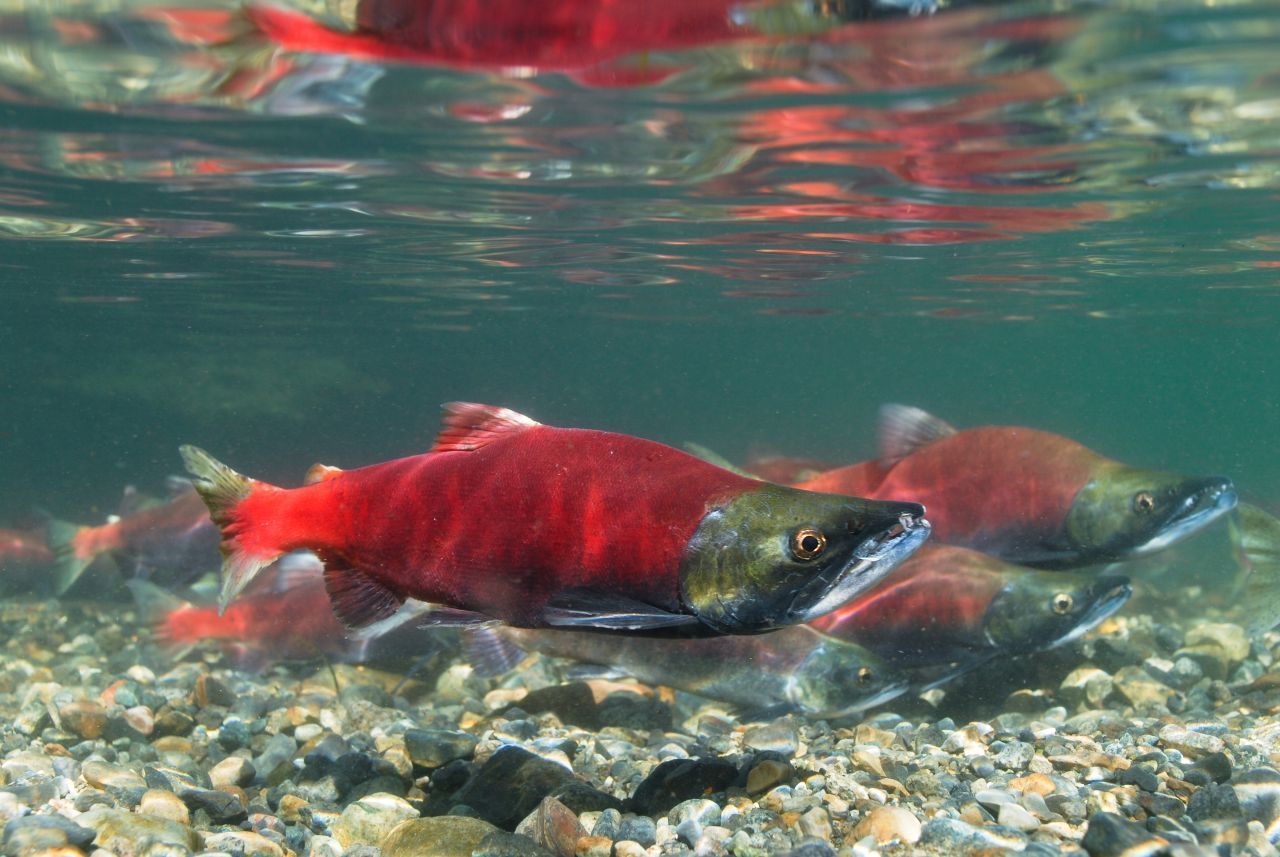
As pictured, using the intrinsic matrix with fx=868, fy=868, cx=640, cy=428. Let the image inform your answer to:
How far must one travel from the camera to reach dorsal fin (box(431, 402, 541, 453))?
3.39 meters

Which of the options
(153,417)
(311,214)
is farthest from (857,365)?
(311,214)

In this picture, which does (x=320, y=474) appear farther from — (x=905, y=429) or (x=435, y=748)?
(x=905, y=429)

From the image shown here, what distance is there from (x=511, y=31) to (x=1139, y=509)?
614cm

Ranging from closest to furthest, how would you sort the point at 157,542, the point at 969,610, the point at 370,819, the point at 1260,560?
the point at 370,819, the point at 1260,560, the point at 969,610, the point at 157,542

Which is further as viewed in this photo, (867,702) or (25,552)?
(25,552)

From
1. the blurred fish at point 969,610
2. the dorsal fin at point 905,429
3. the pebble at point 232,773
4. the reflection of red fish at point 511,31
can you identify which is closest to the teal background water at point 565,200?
the reflection of red fish at point 511,31

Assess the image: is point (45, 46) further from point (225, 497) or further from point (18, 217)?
point (18, 217)

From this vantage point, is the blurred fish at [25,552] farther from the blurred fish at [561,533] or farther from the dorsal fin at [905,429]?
the dorsal fin at [905,429]

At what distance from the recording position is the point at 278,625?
8781mm

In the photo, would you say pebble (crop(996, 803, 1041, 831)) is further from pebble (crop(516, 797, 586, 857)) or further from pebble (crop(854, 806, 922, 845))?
pebble (crop(516, 797, 586, 857))

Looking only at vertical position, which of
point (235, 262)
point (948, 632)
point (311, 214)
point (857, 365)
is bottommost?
point (857, 365)

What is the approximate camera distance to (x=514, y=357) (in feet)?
192

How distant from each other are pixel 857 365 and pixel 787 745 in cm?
7016

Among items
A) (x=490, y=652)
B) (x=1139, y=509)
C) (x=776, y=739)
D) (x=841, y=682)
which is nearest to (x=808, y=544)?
(x=776, y=739)
